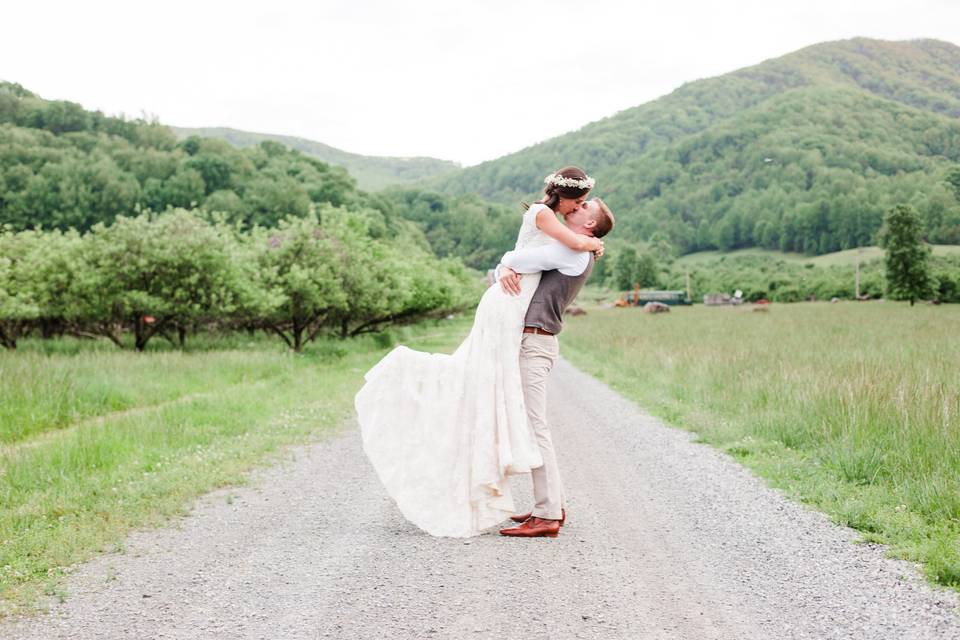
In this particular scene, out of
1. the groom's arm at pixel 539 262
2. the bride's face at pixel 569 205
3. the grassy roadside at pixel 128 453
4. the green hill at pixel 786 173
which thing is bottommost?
the grassy roadside at pixel 128 453

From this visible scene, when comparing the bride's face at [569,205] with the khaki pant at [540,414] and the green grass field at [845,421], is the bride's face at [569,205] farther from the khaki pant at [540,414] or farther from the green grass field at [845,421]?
the green grass field at [845,421]

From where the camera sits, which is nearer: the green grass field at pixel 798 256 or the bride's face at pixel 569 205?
the bride's face at pixel 569 205

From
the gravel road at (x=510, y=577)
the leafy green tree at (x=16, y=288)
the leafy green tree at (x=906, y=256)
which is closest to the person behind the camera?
the gravel road at (x=510, y=577)

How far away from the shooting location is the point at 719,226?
148m

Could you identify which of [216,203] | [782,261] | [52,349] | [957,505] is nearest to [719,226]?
[782,261]

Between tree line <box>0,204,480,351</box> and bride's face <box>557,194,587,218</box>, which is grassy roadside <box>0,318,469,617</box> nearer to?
tree line <box>0,204,480,351</box>

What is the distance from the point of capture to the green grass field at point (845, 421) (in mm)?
5617

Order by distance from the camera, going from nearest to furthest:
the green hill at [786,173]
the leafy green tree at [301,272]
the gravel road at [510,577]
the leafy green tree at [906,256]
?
the gravel road at [510,577] < the leafy green tree at [301,272] < the leafy green tree at [906,256] < the green hill at [786,173]

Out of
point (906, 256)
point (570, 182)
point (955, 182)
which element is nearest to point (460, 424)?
point (570, 182)

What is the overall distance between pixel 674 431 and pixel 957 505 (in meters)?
5.17

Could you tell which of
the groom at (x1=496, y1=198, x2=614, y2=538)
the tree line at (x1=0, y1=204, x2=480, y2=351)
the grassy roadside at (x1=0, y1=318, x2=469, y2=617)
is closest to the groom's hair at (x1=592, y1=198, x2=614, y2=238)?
the groom at (x1=496, y1=198, x2=614, y2=538)

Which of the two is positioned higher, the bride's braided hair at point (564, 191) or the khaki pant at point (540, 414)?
the bride's braided hair at point (564, 191)

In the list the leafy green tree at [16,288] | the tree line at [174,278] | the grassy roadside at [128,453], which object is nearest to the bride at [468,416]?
the grassy roadside at [128,453]

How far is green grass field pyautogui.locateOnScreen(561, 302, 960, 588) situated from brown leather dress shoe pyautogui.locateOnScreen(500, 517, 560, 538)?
2.23m
